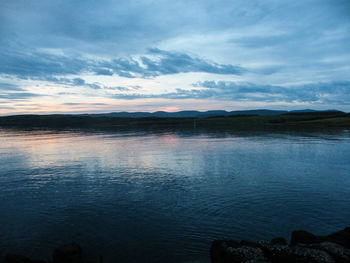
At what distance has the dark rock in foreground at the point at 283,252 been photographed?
387 inches

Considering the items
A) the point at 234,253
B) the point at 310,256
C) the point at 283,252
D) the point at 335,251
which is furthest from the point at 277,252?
the point at 335,251

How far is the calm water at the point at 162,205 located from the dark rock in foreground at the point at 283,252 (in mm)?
1955

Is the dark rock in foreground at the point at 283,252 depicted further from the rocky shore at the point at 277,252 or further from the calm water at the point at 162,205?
the calm water at the point at 162,205

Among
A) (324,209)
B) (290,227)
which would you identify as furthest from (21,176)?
(324,209)

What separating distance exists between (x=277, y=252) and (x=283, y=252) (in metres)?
0.24

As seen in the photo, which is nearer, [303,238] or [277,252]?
[277,252]

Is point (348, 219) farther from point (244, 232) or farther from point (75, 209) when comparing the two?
point (75, 209)

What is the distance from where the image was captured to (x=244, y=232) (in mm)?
14570

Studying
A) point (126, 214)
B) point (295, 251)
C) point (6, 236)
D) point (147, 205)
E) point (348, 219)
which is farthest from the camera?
point (147, 205)

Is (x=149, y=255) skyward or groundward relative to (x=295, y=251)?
groundward

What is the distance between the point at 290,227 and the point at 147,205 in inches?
371

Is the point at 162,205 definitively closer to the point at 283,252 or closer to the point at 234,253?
the point at 234,253

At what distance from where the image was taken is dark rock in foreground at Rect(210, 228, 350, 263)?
982cm

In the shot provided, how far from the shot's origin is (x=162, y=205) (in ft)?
60.9
